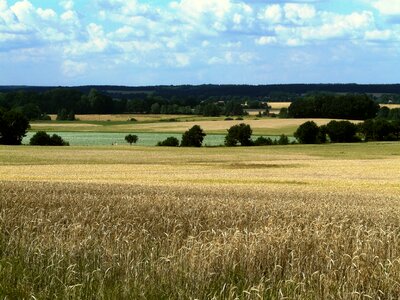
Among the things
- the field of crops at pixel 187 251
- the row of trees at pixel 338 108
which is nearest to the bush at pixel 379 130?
the row of trees at pixel 338 108

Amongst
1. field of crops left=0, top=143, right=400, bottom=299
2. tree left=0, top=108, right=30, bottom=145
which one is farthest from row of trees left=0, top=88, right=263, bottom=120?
field of crops left=0, top=143, right=400, bottom=299

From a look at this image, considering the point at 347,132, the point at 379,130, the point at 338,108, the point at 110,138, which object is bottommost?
the point at 110,138

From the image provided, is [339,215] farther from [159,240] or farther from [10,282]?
[10,282]

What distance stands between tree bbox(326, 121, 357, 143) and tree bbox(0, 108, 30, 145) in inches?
1680

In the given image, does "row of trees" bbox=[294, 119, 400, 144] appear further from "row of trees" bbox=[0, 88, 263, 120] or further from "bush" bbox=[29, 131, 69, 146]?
"row of trees" bbox=[0, 88, 263, 120]

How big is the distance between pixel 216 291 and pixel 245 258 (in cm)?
167

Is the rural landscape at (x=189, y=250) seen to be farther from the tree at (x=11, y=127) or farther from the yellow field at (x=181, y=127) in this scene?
the yellow field at (x=181, y=127)

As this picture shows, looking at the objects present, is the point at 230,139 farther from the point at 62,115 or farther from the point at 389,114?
the point at 62,115

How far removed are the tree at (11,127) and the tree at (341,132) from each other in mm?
42665

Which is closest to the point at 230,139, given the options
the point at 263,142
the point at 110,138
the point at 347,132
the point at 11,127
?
the point at 263,142

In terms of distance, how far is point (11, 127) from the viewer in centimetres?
9125

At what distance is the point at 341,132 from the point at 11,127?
45.7 metres

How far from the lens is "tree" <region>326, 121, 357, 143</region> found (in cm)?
9788

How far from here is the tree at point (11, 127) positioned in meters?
91.0
